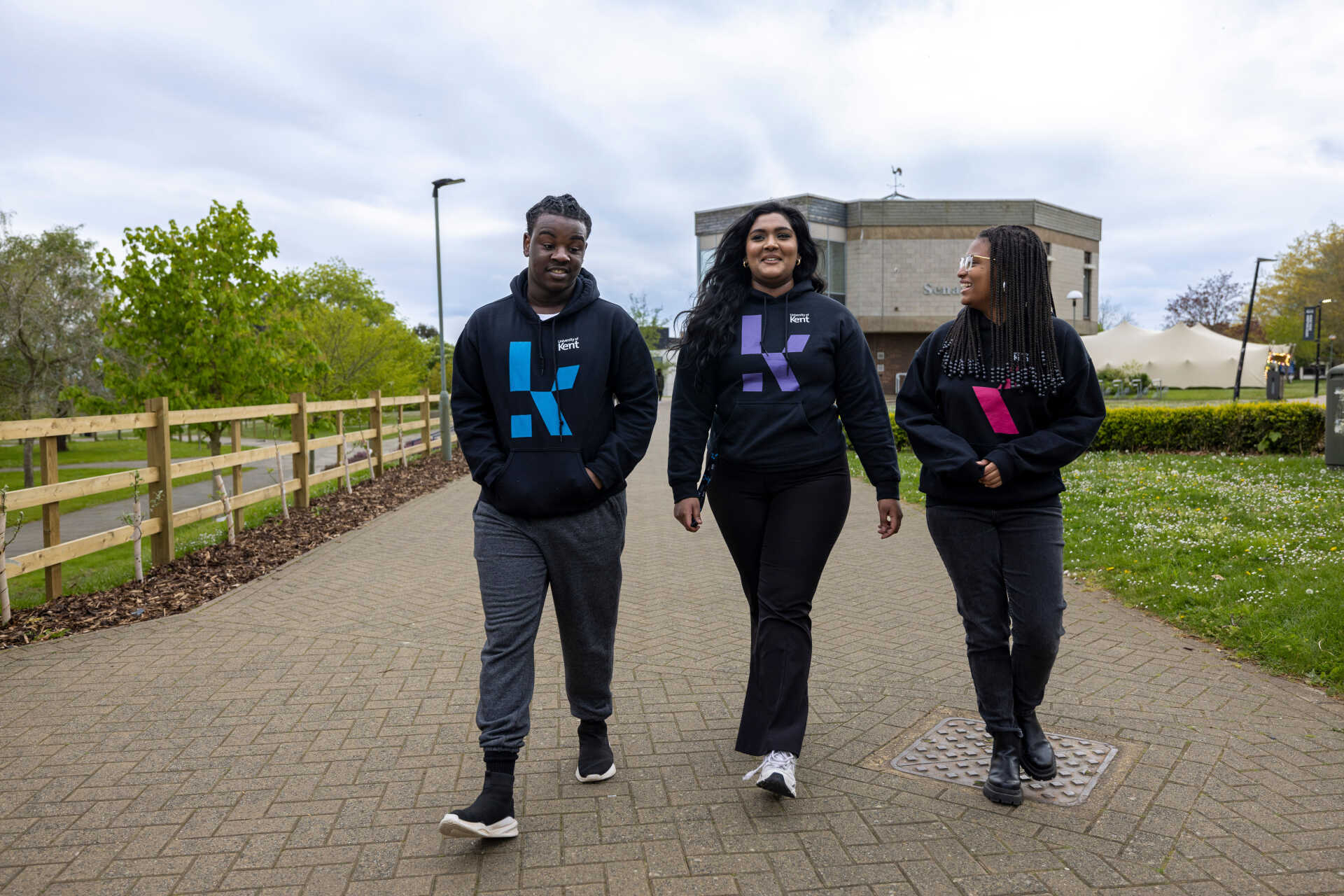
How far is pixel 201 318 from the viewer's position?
1209 cm

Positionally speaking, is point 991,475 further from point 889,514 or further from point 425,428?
point 425,428

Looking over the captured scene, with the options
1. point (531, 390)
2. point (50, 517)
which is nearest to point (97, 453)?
point (50, 517)

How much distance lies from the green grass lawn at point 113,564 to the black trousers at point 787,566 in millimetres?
5762

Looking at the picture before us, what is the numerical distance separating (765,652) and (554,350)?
4.16 feet

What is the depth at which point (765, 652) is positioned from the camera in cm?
330

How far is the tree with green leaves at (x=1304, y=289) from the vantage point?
153 feet

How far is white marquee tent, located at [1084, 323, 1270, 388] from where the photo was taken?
128ft

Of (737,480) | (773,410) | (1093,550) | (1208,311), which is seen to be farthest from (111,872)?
(1208,311)

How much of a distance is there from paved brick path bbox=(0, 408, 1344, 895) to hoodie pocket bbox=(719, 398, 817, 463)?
1180 mm

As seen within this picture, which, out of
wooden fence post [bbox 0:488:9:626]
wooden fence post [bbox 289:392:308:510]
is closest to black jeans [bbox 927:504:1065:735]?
wooden fence post [bbox 0:488:9:626]

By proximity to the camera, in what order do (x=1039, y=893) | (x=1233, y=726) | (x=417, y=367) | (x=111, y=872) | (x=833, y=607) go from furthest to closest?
(x=417, y=367) → (x=833, y=607) → (x=1233, y=726) → (x=111, y=872) → (x=1039, y=893)

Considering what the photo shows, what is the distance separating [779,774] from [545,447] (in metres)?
1.32

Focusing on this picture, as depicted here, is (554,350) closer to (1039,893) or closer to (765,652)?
(765,652)

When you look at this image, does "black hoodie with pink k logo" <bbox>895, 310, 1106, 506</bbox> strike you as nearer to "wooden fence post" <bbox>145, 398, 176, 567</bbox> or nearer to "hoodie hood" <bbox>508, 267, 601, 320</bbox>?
"hoodie hood" <bbox>508, 267, 601, 320</bbox>
